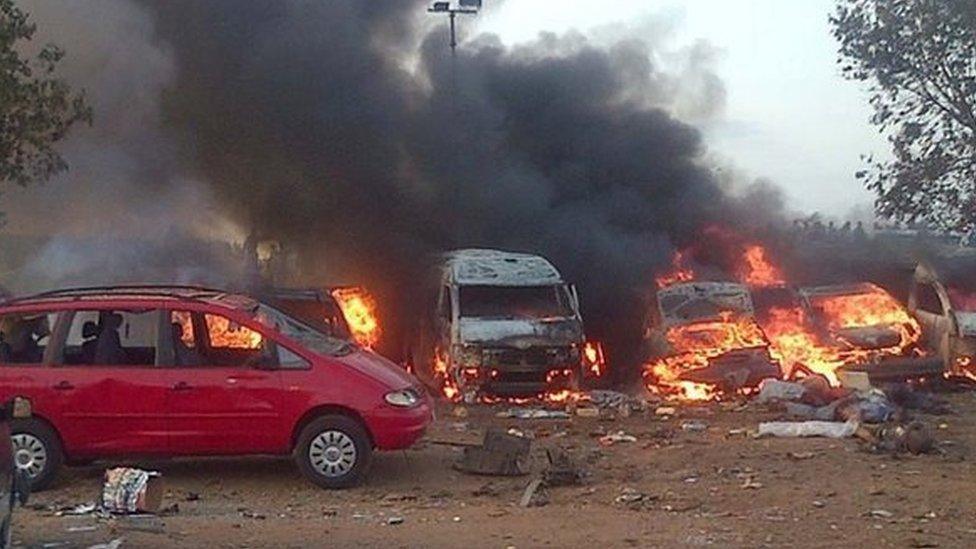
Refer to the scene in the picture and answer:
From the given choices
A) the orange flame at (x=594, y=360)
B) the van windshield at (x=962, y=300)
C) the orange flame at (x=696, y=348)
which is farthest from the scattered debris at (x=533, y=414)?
the van windshield at (x=962, y=300)

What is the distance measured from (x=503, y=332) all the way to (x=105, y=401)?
6.70 m

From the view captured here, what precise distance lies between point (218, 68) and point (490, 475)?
1500 cm

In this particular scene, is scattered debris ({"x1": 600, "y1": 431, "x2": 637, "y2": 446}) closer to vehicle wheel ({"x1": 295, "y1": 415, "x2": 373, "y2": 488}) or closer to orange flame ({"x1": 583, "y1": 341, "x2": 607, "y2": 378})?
vehicle wheel ({"x1": 295, "y1": 415, "x2": 373, "y2": 488})

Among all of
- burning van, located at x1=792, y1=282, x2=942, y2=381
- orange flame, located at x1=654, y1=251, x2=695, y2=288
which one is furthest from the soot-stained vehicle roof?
burning van, located at x1=792, y1=282, x2=942, y2=381

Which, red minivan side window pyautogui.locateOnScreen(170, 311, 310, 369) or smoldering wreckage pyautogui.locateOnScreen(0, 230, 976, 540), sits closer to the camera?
red minivan side window pyautogui.locateOnScreen(170, 311, 310, 369)

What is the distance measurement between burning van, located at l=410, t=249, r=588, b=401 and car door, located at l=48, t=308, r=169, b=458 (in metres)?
6.13

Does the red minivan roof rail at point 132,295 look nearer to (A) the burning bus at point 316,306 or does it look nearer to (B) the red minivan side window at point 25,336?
(B) the red minivan side window at point 25,336

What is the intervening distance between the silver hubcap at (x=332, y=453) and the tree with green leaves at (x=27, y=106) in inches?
273

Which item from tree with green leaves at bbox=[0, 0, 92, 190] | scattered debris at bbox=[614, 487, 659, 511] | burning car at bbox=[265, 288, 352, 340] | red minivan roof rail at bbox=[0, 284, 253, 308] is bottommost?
scattered debris at bbox=[614, 487, 659, 511]

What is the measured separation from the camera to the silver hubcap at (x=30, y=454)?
9.23 m

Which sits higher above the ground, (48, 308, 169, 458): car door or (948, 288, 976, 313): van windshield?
(948, 288, 976, 313): van windshield

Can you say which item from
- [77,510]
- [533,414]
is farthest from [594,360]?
[77,510]

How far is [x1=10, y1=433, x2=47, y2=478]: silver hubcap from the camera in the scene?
9.23 meters

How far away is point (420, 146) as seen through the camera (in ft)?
81.7
